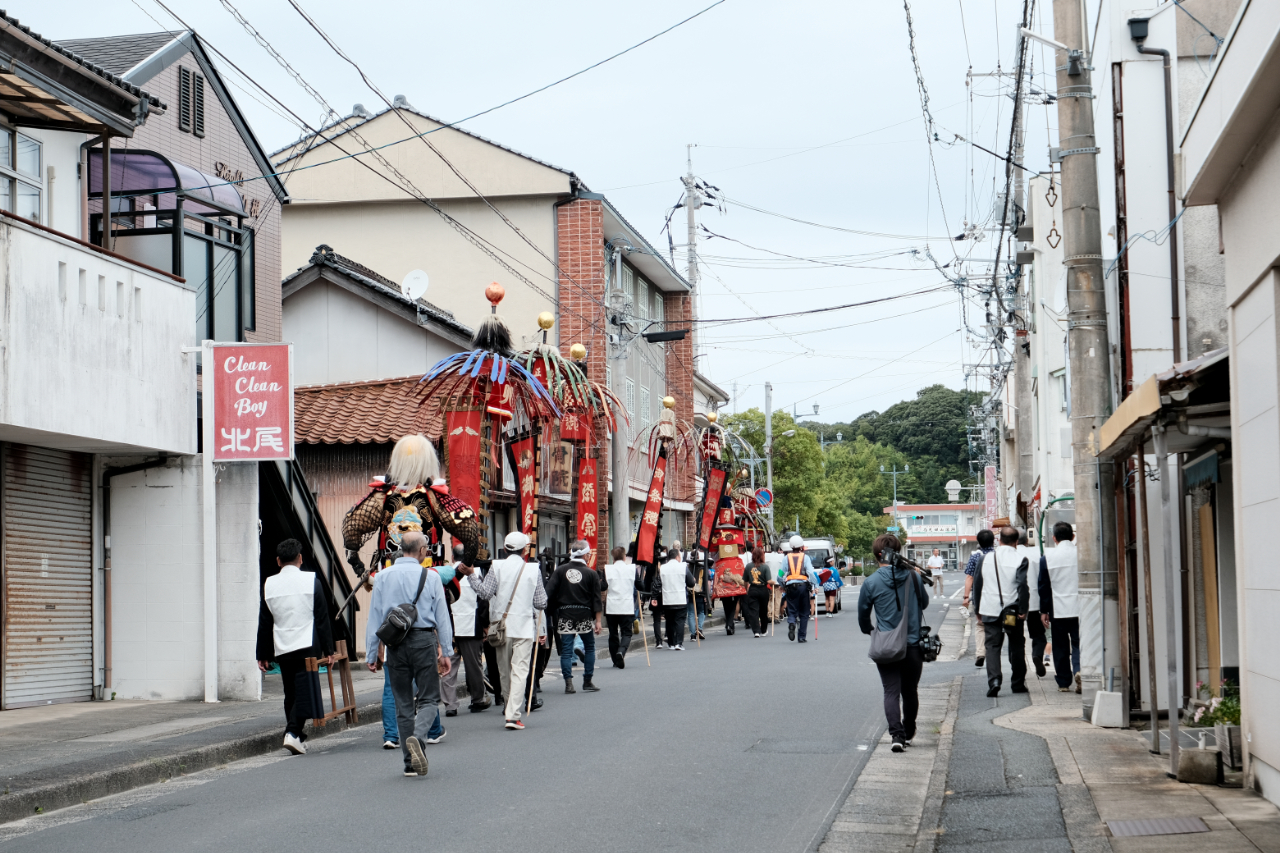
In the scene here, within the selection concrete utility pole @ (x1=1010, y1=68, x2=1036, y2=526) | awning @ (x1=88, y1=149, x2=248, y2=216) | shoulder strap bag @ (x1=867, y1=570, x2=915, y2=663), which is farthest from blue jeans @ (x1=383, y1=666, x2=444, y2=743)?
concrete utility pole @ (x1=1010, y1=68, x2=1036, y2=526)

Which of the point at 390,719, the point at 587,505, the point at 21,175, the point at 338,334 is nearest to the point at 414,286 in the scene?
the point at 338,334

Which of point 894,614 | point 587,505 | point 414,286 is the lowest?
point 894,614

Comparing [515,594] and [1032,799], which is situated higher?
[515,594]

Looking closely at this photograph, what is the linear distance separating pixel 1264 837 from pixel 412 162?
29.2 m

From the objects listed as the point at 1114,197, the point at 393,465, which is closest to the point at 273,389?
the point at 393,465

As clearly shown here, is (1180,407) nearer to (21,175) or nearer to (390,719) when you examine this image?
(390,719)

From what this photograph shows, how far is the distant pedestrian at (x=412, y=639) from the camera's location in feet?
34.9

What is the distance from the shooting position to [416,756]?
33.2 ft

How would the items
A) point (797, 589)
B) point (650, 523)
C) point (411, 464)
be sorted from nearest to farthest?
point (411, 464)
point (797, 589)
point (650, 523)

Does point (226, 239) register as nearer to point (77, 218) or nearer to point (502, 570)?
point (77, 218)

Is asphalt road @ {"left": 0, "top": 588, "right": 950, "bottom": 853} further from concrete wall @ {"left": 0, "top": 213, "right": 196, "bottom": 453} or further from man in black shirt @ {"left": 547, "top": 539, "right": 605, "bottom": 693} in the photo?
concrete wall @ {"left": 0, "top": 213, "right": 196, "bottom": 453}

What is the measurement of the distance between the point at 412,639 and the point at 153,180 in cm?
966

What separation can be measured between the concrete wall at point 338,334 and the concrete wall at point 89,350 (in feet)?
34.8

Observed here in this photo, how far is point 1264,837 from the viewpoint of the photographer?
7023 mm
